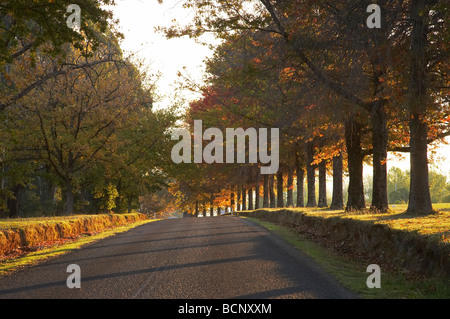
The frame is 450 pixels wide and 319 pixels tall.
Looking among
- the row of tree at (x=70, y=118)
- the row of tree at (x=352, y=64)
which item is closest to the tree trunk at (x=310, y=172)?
the row of tree at (x=352, y=64)

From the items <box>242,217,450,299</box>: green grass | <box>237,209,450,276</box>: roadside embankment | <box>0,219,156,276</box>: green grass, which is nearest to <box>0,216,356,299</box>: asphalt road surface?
<box>242,217,450,299</box>: green grass

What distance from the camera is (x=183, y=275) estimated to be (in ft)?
28.9

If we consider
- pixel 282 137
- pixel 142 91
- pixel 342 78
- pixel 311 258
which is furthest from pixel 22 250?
pixel 142 91

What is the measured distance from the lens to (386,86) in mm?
13852

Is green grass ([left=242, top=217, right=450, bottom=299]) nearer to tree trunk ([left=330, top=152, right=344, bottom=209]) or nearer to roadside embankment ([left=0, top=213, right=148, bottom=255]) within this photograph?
roadside embankment ([left=0, top=213, right=148, bottom=255])

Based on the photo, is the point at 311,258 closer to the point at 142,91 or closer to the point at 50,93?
the point at 50,93

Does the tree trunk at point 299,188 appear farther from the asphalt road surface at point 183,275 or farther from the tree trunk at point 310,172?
the asphalt road surface at point 183,275

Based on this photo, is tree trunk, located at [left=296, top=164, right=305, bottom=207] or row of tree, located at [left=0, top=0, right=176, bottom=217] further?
tree trunk, located at [left=296, top=164, right=305, bottom=207]

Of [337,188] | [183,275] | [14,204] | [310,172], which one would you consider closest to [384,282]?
[183,275]

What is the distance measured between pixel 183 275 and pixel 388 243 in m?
5.00

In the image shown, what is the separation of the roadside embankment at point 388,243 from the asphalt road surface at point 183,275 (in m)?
1.81

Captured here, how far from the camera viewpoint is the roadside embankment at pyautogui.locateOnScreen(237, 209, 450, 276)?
7.95m

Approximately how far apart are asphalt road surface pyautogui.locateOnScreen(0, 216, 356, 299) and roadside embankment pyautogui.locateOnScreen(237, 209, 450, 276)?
5.93 feet

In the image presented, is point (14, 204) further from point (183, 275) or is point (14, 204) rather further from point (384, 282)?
point (384, 282)
